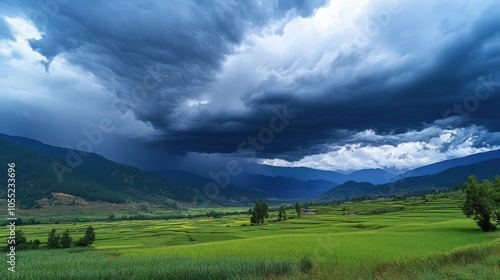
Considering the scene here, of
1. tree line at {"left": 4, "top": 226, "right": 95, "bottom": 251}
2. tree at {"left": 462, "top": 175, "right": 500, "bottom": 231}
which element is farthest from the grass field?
tree line at {"left": 4, "top": 226, "right": 95, "bottom": 251}

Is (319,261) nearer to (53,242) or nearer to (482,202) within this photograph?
(482,202)

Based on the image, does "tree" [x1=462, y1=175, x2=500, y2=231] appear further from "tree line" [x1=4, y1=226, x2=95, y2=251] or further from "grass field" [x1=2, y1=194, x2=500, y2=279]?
"tree line" [x1=4, y1=226, x2=95, y2=251]

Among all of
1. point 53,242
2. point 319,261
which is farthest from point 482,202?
point 53,242

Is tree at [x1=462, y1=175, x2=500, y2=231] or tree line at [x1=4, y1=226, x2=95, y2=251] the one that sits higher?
tree at [x1=462, y1=175, x2=500, y2=231]

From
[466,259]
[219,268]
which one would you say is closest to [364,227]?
[466,259]

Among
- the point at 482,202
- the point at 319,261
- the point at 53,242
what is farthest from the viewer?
the point at 53,242

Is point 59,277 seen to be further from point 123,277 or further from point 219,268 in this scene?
point 219,268

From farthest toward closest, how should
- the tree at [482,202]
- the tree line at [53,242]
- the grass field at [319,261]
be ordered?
the tree line at [53,242]
the tree at [482,202]
the grass field at [319,261]

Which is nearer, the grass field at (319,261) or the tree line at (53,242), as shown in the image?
the grass field at (319,261)

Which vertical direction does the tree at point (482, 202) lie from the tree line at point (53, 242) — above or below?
above

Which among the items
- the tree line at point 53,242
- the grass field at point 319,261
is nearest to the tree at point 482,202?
the grass field at point 319,261

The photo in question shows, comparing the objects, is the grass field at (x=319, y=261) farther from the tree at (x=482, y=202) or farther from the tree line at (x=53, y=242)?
the tree line at (x=53, y=242)

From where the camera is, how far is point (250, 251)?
35656mm

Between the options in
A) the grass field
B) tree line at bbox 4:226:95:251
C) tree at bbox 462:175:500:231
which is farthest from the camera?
tree line at bbox 4:226:95:251
